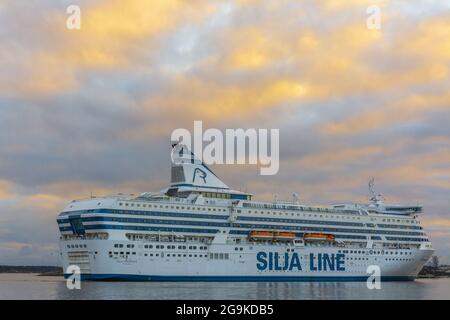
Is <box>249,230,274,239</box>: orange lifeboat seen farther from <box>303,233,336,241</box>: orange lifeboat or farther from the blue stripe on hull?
<box>303,233,336,241</box>: orange lifeboat

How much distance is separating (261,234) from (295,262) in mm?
5684

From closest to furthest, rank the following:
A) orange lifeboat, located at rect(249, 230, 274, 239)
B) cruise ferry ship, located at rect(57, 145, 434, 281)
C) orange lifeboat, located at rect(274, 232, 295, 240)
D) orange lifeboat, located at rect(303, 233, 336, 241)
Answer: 1. cruise ferry ship, located at rect(57, 145, 434, 281)
2. orange lifeboat, located at rect(249, 230, 274, 239)
3. orange lifeboat, located at rect(274, 232, 295, 240)
4. orange lifeboat, located at rect(303, 233, 336, 241)

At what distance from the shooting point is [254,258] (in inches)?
2985

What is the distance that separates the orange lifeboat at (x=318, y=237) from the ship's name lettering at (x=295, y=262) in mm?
1893

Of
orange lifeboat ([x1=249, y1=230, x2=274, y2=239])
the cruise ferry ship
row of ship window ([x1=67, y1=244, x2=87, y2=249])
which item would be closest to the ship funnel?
the cruise ferry ship

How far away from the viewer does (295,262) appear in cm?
7881

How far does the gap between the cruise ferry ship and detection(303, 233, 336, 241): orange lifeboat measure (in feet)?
0.48

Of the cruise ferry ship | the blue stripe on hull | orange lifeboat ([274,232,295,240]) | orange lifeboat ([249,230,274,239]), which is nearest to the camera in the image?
the blue stripe on hull

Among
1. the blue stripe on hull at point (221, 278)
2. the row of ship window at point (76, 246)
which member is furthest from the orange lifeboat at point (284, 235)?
the row of ship window at point (76, 246)

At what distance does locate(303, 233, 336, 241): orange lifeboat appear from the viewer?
81.0m

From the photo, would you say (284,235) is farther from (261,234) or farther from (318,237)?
(318,237)
